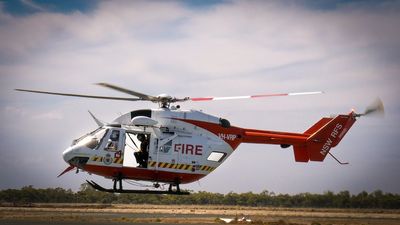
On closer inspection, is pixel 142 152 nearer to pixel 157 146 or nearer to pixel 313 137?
pixel 157 146

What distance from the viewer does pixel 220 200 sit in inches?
3590

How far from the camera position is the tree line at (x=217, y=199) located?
76562 millimetres

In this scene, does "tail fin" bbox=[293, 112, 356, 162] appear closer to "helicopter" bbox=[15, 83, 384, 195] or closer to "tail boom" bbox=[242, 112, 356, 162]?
"tail boom" bbox=[242, 112, 356, 162]

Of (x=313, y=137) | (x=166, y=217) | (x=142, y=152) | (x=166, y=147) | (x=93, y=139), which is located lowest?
(x=166, y=217)

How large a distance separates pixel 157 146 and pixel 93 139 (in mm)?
3226

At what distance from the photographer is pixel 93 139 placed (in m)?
24.4

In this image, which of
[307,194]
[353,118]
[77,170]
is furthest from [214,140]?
[307,194]

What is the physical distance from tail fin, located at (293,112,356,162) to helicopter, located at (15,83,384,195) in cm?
387

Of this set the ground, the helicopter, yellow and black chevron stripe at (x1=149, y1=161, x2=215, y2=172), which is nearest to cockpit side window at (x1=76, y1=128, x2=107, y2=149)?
the helicopter

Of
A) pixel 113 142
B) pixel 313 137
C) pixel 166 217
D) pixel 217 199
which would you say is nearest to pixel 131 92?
pixel 113 142

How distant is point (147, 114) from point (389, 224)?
25150 millimetres

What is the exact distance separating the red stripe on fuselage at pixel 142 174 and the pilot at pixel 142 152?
1.16 feet

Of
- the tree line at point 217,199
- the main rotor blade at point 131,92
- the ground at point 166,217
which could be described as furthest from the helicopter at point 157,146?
the tree line at point 217,199

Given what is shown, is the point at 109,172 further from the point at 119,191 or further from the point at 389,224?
the point at 389,224
